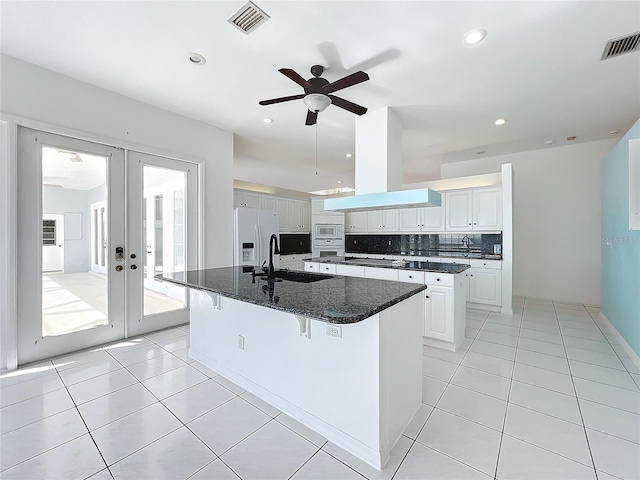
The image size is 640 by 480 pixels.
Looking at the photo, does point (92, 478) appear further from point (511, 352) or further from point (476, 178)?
point (476, 178)

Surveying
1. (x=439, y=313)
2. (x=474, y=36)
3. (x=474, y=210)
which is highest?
(x=474, y=36)

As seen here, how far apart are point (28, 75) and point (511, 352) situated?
215 inches

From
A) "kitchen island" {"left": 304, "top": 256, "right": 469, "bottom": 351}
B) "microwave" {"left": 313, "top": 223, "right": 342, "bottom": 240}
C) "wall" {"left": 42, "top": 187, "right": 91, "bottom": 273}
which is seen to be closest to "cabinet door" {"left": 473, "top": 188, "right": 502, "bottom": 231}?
"kitchen island" {"left": 304, "top": 256, "right": 469, "bottom": 351}

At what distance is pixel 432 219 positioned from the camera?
545cm

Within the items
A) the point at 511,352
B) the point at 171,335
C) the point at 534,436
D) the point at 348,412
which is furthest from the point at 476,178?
the point at 171,335

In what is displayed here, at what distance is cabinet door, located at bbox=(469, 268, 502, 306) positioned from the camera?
176 inches

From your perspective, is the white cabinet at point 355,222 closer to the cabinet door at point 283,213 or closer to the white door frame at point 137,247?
the cabinet door at point 283,213

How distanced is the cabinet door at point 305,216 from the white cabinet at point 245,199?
1.33 m

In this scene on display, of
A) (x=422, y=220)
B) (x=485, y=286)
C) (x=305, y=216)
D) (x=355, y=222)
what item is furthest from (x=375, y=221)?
(x=485, y=286)

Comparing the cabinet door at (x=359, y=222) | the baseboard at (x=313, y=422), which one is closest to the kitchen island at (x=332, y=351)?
the baseboard at (x=313, y=422)

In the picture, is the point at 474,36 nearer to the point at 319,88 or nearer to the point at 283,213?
the point at 319,88

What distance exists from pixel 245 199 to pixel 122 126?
239cm

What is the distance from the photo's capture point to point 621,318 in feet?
10.6

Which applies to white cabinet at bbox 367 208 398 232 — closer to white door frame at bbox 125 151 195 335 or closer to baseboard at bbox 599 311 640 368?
baseboard at bbox 599 311 640 368
